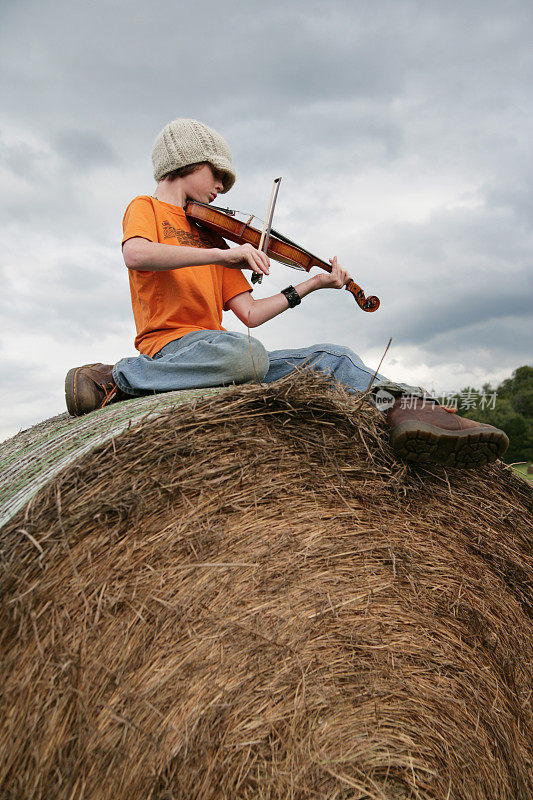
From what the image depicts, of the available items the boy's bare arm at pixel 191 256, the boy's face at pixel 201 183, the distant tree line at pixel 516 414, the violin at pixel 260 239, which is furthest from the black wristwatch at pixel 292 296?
the distant tree line at pixel 516 414

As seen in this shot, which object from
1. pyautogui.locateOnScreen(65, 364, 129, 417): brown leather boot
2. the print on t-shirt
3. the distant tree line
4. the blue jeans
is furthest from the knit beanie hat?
the distant tree line

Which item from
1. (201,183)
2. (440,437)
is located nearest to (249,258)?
(201,183)

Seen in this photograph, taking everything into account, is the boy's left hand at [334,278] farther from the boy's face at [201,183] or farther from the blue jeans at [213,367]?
the boy's face at [201,183]

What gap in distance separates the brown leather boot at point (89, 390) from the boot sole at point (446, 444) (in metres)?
1.13

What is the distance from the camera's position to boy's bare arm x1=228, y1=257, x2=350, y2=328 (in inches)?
103

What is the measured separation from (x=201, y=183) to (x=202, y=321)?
0.65 m

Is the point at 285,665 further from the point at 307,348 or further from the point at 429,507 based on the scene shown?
the point at 307,348

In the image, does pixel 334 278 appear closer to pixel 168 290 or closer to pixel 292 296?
pixel 292 296

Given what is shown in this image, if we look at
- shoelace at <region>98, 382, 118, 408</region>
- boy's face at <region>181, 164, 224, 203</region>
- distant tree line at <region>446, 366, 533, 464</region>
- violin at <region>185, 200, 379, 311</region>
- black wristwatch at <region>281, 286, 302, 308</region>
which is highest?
boy's face at <region>181, 164, 224, 203</region>

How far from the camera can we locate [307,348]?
2.54m

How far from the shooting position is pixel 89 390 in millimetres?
2223

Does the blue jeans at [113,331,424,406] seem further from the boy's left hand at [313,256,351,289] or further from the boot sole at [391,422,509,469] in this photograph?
the boy's left hand at [313,256,351,289]

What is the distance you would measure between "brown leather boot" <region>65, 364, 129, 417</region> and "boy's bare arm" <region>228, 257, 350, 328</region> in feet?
2.56

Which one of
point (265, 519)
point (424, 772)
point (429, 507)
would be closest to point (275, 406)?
point (265, 519)
